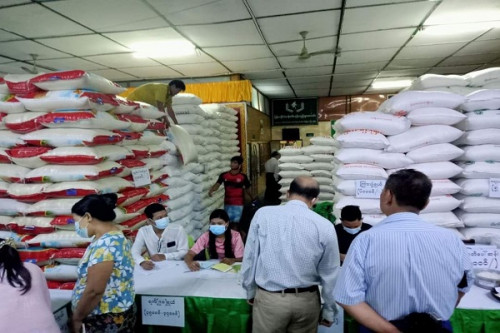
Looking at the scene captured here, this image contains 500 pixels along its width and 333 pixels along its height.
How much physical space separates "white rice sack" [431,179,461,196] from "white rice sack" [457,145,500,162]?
0.25 metres

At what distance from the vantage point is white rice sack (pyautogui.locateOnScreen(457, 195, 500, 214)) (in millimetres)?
2383

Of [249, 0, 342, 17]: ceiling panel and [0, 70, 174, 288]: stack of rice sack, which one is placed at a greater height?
[249, 0, 342, 17]: ceiling panel

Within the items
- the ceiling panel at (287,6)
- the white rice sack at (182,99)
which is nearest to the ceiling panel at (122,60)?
the white rice sack at (182,99)

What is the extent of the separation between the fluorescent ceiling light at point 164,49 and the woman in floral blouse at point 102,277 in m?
3.54

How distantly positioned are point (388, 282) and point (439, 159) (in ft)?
5.43

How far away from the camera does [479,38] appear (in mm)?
4867

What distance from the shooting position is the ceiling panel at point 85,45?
14.2ft

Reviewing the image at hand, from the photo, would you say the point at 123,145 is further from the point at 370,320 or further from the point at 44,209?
the point at 370,320

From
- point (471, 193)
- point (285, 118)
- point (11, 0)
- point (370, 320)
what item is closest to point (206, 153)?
point (11, 0)

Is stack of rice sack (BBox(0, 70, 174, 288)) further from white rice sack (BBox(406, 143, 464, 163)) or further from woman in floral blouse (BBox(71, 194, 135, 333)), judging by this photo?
white rice sack (BBox(406, 143, 464, 163))

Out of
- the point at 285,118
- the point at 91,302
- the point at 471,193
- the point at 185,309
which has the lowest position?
the point at 185,309

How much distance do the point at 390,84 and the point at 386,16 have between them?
4915 mm

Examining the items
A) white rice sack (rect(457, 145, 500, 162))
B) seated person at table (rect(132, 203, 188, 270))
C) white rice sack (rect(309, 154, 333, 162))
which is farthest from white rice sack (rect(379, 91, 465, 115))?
white rice sack (rect(309, 154, 333, 162))

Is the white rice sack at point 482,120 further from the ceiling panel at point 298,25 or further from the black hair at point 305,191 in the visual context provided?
the ceiling panel at point 298,25
